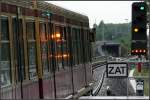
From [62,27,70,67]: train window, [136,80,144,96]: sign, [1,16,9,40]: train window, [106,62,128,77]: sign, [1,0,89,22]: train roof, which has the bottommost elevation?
[136,80,144,96]: sign

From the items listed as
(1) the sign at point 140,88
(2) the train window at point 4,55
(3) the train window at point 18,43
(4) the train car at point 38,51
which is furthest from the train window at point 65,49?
(1) the sign at point 140,88

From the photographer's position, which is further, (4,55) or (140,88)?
(140,88)

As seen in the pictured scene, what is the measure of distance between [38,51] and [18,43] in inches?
68.2

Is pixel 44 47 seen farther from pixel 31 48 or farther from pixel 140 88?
pixel 140 88

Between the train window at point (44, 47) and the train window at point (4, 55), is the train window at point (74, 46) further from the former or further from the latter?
the train window at point (4, 55)

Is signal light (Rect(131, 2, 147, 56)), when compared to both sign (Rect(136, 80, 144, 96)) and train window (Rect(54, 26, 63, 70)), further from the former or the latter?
sign (Rect(136, 80, 144, 96))

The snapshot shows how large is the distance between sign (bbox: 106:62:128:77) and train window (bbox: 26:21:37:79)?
532 centimetres

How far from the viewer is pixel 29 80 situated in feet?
44.4

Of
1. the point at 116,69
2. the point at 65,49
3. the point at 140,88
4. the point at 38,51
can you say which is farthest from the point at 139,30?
the point at 140,88

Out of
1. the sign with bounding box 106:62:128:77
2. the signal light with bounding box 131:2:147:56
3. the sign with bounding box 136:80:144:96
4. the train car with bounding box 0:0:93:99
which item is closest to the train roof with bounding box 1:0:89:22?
the train car with bounding box 0:0:93:99

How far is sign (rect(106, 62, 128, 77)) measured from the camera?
19188 millimetres

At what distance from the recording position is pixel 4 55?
12.0 metres

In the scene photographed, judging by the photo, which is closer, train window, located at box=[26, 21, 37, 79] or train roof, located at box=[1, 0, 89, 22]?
train roof, located at box=[1, 0, 89, 22]

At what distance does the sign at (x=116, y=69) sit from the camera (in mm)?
19188
